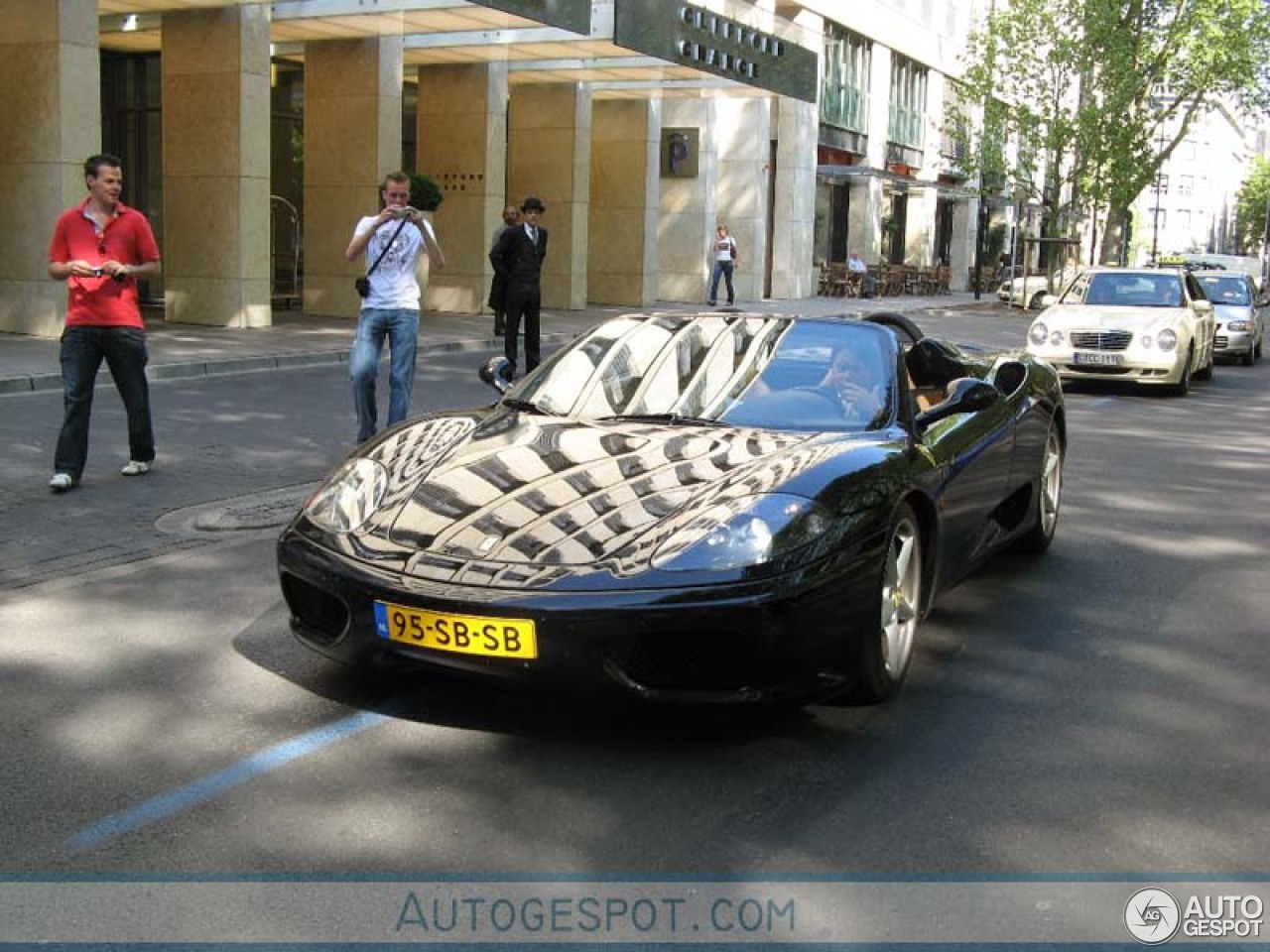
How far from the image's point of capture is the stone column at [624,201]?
29531 millimetres

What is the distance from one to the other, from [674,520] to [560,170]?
23524 mm

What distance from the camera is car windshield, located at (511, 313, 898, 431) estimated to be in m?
5.32

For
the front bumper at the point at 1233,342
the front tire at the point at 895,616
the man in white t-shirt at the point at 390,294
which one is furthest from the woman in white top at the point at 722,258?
the front tire at the point at 895,616

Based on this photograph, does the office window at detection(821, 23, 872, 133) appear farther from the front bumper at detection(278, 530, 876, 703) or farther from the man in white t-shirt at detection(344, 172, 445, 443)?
the front bumper at detection(278, 530, 876, 703)

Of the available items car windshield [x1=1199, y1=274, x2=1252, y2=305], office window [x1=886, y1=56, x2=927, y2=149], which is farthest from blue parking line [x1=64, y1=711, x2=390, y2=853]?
office window [x1=886, y1=56, x2=927, y2=149]

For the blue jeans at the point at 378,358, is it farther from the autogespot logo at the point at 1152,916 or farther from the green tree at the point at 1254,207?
the green tree at the point at 1254,207

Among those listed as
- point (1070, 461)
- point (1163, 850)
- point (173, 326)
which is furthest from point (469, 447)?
point (173, 326)

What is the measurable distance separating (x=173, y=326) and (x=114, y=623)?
14.6 meters

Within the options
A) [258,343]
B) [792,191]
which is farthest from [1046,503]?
[792,191]

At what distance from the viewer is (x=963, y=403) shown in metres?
5.37

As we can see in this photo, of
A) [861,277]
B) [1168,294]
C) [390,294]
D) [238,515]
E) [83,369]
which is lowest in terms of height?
[238,515]

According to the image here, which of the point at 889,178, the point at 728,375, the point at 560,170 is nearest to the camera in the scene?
the point at 728,375

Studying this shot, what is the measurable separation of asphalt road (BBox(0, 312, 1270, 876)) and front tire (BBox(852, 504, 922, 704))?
12cm

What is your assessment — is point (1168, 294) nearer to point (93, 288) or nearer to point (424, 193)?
point (424, 193)
